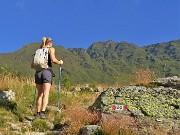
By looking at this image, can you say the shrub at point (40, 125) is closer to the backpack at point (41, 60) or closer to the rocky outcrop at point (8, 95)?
the backpack at point (41, 60)

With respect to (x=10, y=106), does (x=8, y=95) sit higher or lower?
higher

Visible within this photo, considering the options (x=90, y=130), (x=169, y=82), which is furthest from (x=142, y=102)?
(x=169, y=82)

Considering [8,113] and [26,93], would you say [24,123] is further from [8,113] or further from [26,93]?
[26,93]

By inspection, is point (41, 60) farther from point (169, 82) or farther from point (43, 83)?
point (169, 82)

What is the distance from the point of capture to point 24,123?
10.3 meters

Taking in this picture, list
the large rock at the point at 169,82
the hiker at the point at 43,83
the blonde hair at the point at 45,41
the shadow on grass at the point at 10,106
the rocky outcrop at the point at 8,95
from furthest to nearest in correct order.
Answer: the rocky outcrop at the point at 8,95
the large rock at the point at 169,82
the shadow on grass at the point at 10,106
the blonde hair at the point at 45,41
the hiker at the point at 43,83

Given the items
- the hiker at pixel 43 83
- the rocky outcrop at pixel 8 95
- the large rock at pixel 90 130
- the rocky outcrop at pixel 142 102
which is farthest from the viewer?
the rocky outcrop at pixel 8 95

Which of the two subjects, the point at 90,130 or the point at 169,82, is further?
the point at 169,82

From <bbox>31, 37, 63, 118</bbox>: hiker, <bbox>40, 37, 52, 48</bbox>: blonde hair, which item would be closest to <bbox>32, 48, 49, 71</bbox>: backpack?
<bbox>31, 37, 63, 118</bbox>: hiker

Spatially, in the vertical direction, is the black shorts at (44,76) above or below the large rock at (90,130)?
above

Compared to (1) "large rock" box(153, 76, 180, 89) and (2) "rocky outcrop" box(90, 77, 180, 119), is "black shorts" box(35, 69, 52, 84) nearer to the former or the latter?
(2) "rocky outcrop" box(90, 77, 180, 119)

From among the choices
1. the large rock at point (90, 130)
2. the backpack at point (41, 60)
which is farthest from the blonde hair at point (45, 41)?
the large rock at point (90, 130)

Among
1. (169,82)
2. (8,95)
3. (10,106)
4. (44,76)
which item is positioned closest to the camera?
(44,76)

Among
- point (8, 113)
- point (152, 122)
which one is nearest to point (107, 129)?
point (152, 122)
